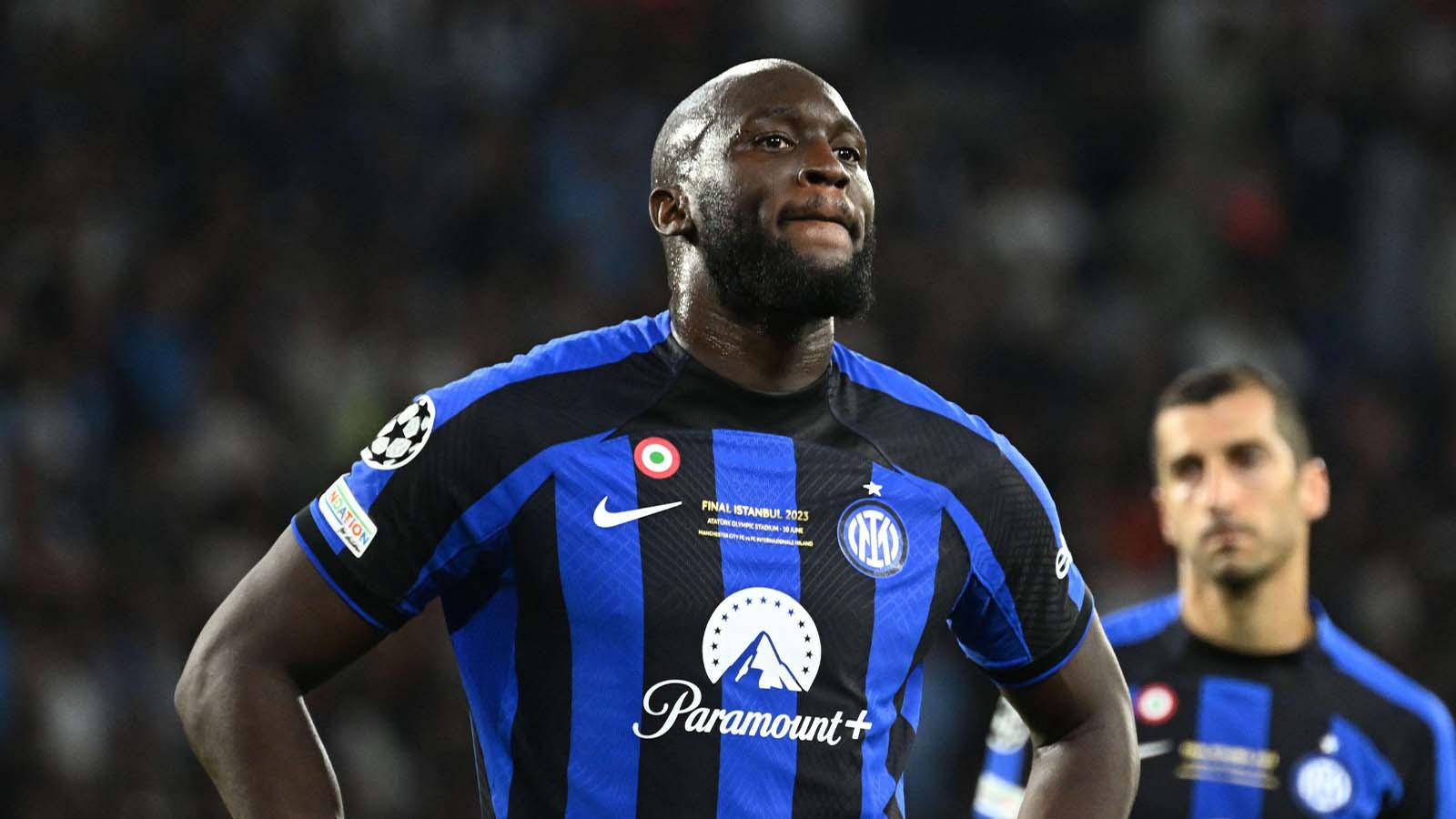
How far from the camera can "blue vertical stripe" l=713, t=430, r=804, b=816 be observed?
A: 9.27 ft

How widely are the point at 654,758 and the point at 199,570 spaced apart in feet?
15.2

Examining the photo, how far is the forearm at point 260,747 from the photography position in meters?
2.71

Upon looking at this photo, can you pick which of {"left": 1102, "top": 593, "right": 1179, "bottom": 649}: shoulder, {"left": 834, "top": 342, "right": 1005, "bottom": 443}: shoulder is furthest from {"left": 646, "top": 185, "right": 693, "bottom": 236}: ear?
{"left": 1102, "top": 593, "right": 1179, "bottom": 649}: shoulder

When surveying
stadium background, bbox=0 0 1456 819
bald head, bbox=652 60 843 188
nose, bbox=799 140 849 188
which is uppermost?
stadium background, bbox=0 0 1456 819

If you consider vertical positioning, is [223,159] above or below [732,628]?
above

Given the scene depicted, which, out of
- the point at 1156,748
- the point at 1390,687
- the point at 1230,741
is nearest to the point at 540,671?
the point at 1156,748

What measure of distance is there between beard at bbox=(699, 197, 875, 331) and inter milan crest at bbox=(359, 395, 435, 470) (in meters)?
0.53

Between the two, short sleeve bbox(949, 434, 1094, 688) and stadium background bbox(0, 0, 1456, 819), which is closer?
short sleeve bbox(949, 434, 1094, 688)

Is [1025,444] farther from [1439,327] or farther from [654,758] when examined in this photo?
[654,758]

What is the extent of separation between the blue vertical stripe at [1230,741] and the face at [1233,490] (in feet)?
0.87

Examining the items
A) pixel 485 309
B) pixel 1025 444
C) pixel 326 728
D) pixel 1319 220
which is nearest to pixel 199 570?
pixel 326 728

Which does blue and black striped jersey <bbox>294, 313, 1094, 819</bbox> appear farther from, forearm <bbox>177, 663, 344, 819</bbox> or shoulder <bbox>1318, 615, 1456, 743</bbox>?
shoulder <bbox>1318, 615, 1456, 743</bbox>

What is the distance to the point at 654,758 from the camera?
280cm

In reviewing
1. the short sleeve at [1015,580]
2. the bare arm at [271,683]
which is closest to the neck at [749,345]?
the short sleeve at [1015,580]
